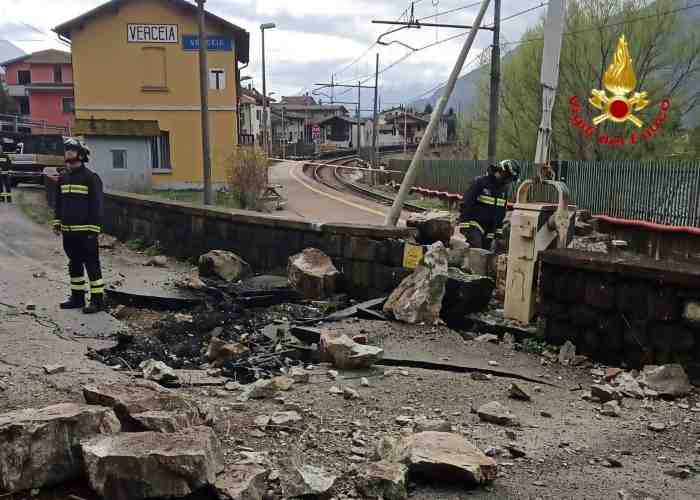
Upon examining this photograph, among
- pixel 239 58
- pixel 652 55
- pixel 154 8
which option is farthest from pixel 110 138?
pixel 652 55

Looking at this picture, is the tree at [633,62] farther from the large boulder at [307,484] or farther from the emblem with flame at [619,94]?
the large boulder at [307,484]

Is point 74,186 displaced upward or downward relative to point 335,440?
upward

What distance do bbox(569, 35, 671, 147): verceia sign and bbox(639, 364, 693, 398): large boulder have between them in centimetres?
1959

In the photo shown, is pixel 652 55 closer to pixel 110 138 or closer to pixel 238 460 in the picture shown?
pixel 110 138

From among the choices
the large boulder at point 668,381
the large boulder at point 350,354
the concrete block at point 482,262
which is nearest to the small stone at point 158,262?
the concrete block at point 482,262

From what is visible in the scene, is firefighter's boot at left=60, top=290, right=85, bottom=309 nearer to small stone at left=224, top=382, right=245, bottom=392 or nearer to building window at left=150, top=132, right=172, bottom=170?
small stone at left=224, top=382, right=245, bottom=392

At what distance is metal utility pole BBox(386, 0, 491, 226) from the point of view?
10992mm

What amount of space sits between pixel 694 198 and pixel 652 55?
1374 cm

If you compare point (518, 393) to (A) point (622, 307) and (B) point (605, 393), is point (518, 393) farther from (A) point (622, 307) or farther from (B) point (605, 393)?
(A) point (622, 307)

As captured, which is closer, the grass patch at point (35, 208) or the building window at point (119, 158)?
the grass patch at point (35, 208)

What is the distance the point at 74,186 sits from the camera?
7.41 m

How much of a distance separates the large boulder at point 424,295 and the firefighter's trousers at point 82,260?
327 centimetres

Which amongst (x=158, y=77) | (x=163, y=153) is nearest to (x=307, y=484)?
(x=163, y=153)

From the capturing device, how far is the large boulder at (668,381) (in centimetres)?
472
